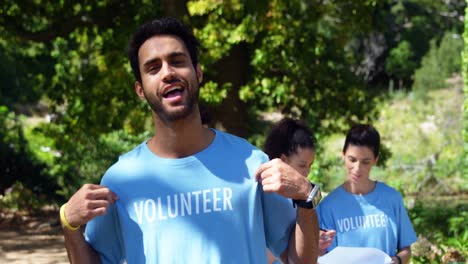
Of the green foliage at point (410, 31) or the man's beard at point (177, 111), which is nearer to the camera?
the man's beard at point (177, 111)

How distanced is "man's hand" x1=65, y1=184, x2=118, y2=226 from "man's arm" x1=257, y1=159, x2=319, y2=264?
0.43 m

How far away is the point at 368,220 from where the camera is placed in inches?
181

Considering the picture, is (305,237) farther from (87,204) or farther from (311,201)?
(87,204)

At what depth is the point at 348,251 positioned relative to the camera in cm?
396

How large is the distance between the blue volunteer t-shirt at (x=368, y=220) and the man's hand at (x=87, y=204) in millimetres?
2286

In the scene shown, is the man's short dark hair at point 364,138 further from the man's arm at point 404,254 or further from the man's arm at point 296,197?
the man's arm at point 296,197

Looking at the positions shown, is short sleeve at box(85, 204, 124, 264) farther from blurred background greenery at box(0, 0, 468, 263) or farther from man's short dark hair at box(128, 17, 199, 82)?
blurred background greenery at box(0, 0, 468, 263)

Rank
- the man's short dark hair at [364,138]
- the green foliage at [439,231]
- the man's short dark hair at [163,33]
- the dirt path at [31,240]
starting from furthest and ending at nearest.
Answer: the dirt path at [31,240], the green foliage at [439,231], the man's short dark hair at [364,138], the man's short dark hair at [163,33]

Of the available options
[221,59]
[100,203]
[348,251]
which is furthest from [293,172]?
[221,59]

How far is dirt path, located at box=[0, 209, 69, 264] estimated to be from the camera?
9.19 meters

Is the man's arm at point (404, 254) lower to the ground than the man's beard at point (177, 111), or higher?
lower

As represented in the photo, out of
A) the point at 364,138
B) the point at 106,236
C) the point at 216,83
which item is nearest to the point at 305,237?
the point at 106,236

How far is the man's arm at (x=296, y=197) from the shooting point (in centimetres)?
238

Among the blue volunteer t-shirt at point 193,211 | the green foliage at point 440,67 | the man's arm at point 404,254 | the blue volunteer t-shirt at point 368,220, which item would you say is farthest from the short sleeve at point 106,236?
the green foliage at point 440,67
